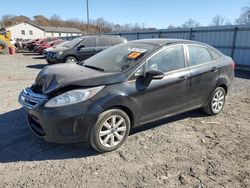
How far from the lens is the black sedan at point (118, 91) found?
3.42 m

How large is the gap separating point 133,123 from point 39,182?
165 cm

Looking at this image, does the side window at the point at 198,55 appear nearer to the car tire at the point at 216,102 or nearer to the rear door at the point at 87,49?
the car tire at the point at 216,102

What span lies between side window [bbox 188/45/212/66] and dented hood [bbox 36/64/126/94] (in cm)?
169

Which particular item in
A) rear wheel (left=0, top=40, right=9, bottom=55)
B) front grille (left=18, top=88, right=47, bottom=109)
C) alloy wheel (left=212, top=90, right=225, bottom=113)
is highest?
front grille (left=18, top=88, right=47, bottom=109)

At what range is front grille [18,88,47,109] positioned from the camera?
3.48 m

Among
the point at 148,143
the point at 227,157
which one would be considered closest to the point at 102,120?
the point at 148,143

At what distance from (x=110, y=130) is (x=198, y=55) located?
2.49 metres

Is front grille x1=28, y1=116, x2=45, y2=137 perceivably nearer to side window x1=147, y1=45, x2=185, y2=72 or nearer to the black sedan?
the black sedan

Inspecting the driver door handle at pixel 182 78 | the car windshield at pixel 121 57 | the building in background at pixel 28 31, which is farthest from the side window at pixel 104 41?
the building in background at pixel 28 31

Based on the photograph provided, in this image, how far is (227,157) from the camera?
371 centimetres

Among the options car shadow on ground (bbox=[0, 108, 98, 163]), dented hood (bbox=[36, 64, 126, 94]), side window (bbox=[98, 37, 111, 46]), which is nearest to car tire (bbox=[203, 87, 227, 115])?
dented hood (bbox=[36, 64, 126, 94])

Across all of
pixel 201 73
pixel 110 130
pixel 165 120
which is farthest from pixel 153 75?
pixel 165 120

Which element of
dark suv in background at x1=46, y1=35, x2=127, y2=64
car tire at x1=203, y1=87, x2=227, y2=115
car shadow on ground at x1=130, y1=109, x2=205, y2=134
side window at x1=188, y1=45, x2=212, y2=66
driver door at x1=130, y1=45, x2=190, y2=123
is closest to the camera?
driver door at x1=130, y1=45, x2=190, y2=123

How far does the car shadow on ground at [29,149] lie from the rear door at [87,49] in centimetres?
805
